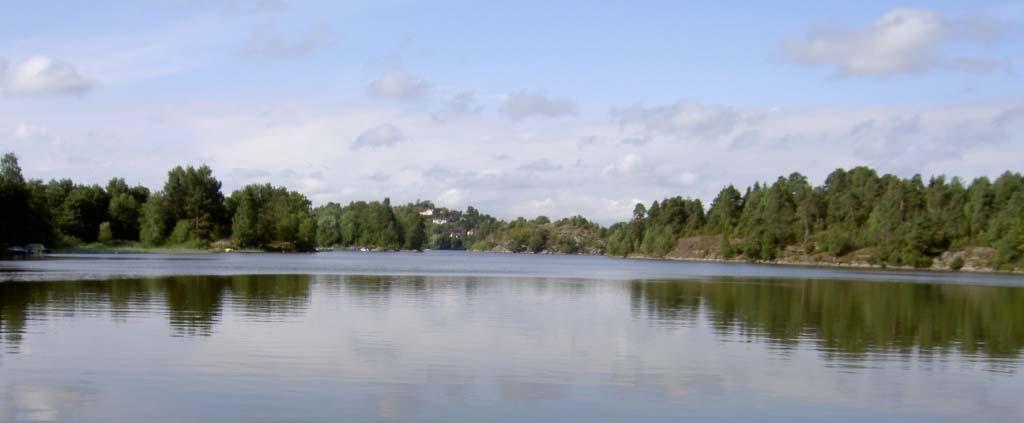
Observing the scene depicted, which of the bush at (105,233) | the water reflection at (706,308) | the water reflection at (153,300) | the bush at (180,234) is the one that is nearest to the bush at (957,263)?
the water reflection at (706,308)

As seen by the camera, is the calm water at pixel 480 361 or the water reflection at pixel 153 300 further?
the water reflection at pixel 153 300

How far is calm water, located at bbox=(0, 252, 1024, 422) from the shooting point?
1719 centimetres

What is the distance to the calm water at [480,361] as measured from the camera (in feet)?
56.4

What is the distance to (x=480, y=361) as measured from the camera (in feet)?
75.8

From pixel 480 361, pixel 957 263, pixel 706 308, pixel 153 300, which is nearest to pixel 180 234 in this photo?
pixel 153 300

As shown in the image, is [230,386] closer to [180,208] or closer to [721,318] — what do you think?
[721,318]

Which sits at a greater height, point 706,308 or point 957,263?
point 957,263

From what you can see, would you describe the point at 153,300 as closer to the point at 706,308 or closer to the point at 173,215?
the point at 706,308

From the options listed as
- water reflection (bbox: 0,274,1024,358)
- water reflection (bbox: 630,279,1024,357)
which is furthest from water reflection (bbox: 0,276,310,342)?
water reflection (bbox: 630,279,1024,357)

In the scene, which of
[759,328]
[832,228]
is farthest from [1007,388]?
[832,228]

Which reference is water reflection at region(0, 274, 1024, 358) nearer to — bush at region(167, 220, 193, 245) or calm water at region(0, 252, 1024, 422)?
calm water at region(0, 252, 1024, 422)

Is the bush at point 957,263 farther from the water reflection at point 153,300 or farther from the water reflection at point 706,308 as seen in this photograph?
the water reflection at point 153,300

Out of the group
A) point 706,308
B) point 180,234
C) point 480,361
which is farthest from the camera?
point 180,234

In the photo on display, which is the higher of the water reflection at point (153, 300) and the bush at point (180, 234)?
the bush at point (180, 234)
